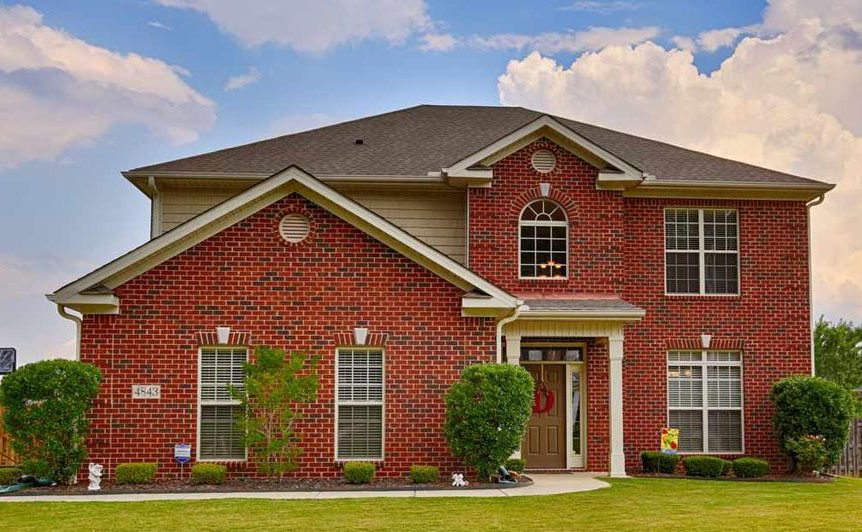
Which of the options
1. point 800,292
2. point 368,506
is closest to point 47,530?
point 368,506

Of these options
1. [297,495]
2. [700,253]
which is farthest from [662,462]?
[297,495]

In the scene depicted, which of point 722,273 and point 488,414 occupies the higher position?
point 722,273

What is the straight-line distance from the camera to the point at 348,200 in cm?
1830

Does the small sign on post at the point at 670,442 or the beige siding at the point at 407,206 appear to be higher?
the beige siding at the point at 407,206

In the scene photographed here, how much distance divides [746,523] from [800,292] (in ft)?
34.5

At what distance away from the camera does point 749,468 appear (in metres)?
21.5

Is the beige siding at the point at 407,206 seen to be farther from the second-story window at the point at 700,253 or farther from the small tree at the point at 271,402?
the small tree at the point at 271,402

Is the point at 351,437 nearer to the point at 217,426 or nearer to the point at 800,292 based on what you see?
the point at 217,426

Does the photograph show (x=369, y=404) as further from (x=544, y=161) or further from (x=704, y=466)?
(x=704, y=466)

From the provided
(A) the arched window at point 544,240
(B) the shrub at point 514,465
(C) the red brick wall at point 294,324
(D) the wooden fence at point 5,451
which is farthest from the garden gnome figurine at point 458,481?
(D) the wooden fence at point 5,451

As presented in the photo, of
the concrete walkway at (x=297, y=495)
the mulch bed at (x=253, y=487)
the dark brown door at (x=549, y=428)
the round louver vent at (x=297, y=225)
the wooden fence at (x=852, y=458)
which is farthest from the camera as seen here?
the wooden fence at (x=852, y=458)

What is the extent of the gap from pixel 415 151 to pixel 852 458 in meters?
13.1

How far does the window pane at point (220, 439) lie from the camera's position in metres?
18.4

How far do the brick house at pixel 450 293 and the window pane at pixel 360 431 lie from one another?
35 millimetres
